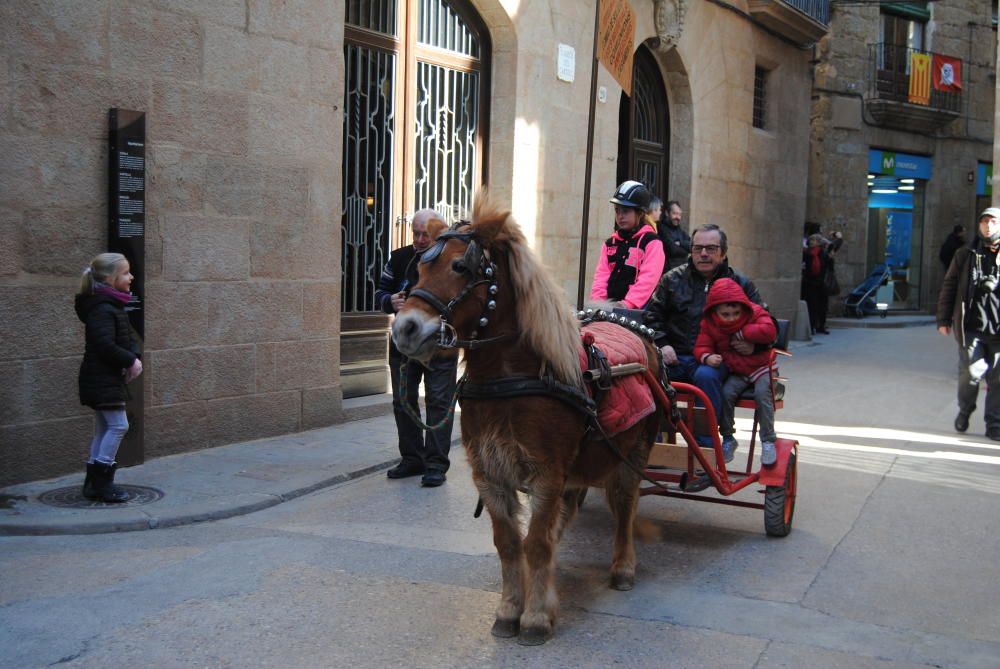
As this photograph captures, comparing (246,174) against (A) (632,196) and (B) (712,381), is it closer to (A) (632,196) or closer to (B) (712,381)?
(A) (632,196)

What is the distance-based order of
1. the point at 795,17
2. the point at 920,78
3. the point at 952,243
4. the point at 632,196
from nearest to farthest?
the point at 632,196
the point at 795,17
the point at 952,243
the point at 920,78

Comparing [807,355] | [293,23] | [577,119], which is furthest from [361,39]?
[807,355]

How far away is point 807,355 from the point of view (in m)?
17.2

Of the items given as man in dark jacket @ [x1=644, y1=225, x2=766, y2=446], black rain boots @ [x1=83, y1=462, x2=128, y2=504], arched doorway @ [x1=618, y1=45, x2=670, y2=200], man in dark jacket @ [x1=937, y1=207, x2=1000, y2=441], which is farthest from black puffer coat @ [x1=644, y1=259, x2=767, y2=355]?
arched doorway @ [x1=618, y1=45, x2=670, y2=200]

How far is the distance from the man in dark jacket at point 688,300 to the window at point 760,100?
44.7ft

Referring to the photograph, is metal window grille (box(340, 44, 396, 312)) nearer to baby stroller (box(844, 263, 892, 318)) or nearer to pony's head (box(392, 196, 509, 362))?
pony's head (box(392, 196, 509, 362))

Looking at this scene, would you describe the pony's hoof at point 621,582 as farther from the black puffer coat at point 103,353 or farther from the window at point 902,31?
the window at point 902,31

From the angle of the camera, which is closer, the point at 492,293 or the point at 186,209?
the point at 492,293

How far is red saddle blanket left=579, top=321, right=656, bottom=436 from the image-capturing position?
5.02 m

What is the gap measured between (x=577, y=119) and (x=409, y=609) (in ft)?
30.0

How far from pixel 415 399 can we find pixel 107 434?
6.86 ft

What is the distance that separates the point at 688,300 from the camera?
6.66 meters

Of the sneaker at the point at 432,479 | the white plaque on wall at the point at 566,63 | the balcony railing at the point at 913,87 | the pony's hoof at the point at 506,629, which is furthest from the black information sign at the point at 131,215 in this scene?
the balcony railing at the point at 913,87

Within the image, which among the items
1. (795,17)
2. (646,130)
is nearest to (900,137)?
(795,17)
